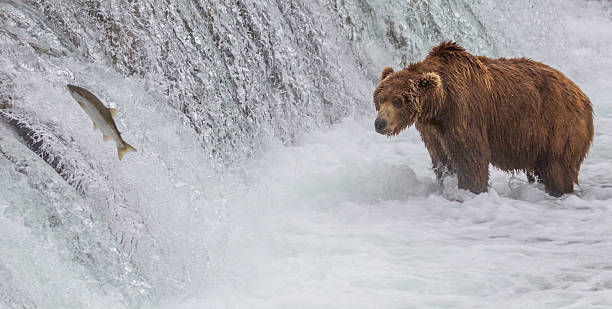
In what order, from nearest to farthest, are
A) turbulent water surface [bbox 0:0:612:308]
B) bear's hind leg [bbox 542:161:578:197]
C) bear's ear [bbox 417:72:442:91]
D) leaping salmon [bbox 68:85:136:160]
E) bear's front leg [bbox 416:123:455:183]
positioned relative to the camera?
leaping salmon [bbox 68:85:136:160] < turbulent water surface [bbox 0:0:612:308] < bear's ear [bbox 417:72:442:91] < bear's front leg [bbox 416:123:455:183] < bear's hind leg [bbox 542:161:578:197]

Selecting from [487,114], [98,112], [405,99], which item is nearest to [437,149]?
[487,114]

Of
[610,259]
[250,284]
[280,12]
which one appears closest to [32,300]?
[250,284]

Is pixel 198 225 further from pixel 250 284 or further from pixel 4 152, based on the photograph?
pixel 4 152

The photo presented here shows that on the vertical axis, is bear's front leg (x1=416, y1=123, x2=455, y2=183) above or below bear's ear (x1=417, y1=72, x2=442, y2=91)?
below

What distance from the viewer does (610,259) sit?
3.59 meters

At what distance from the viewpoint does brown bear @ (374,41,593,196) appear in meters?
4.26

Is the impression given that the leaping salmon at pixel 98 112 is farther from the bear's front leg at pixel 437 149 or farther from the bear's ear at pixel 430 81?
the bear's front leg at pixel 437 149

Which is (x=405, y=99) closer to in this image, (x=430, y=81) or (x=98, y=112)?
(x=430, y=81)

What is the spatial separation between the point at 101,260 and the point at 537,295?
1.93 metres

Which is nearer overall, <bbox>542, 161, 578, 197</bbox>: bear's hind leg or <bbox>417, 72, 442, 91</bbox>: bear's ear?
<bbox>417, 72, 442, 91</bbox>: bear's ear

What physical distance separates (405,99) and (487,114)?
1.87 feet

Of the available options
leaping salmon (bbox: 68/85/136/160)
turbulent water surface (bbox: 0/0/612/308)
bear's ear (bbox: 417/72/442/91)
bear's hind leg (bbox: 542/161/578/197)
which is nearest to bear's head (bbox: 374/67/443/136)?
bear's ear (bbox: 417/72/442/91)

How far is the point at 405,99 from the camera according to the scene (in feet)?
13.9

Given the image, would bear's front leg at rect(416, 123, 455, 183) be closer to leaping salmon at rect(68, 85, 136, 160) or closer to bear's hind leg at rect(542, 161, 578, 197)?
bear's hind leg at rect(542, 161, 578, 197)
